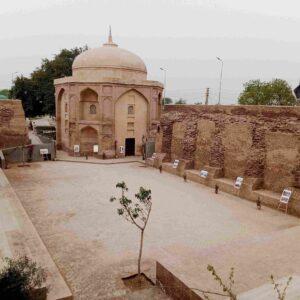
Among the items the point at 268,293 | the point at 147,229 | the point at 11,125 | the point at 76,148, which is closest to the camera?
the point at 268,293

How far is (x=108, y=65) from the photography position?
92.7ft

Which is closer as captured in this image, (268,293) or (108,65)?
(268,293)

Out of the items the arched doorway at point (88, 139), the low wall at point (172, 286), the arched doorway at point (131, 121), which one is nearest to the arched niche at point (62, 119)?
the arched doorway at point (88, 139)

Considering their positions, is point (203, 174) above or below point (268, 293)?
below

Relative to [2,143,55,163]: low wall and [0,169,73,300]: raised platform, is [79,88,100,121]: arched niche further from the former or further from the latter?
[0,169,73,300]: raised platform

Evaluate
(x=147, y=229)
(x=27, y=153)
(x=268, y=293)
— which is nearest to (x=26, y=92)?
Result: (x=27, y=153)

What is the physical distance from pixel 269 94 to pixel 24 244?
3401 centimetres

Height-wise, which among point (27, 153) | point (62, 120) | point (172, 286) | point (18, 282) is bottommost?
point (172, 286)

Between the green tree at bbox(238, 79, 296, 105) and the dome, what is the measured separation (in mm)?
15513

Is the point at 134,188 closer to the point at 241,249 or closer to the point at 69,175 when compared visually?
the point at 69,175

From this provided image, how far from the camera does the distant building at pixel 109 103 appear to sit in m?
27.3

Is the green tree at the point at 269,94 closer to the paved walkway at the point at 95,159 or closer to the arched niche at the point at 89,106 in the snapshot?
the paved walkway at the point at 95,159

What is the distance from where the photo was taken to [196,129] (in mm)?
22469

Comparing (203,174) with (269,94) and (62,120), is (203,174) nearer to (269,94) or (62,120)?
(62,120)
